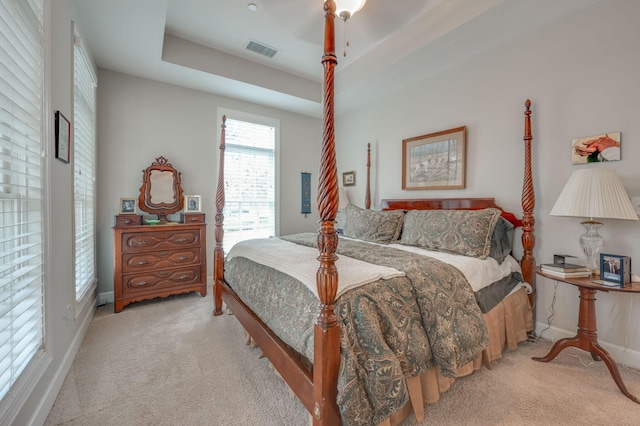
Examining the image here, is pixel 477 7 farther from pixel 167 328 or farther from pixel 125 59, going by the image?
pixel 167 328

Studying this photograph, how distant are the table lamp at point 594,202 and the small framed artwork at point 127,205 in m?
3.95

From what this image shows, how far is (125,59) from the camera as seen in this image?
292 cm

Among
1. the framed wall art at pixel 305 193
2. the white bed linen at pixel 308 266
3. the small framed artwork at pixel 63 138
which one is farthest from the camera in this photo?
the framed wall art at pixel 305 193

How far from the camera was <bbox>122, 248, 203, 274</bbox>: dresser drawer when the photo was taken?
2908 mm

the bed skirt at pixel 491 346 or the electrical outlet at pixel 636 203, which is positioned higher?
the electrical outlet at pixel 636 203

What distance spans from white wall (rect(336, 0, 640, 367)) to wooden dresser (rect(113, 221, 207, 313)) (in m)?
3.00

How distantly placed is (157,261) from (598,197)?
12.9 feet

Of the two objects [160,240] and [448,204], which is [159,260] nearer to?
[160,240]

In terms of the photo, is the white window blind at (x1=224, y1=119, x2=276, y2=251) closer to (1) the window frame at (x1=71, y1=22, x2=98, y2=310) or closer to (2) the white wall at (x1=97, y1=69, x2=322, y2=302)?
(2) the white wall at (x1=97, y1=69, x2=322, y2=302)

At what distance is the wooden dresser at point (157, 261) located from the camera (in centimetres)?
286

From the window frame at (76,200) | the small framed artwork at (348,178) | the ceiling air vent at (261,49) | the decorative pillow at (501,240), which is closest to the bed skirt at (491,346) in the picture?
the decorative pillow at (501,240)

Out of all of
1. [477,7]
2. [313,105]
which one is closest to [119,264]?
[313,105]

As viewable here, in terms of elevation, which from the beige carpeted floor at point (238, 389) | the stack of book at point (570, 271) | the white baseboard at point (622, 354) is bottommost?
the beige carpeted floor at point (238, 389)

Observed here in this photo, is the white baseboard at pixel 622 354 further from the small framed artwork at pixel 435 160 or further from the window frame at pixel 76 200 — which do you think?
the window frame at pixel 76 200
